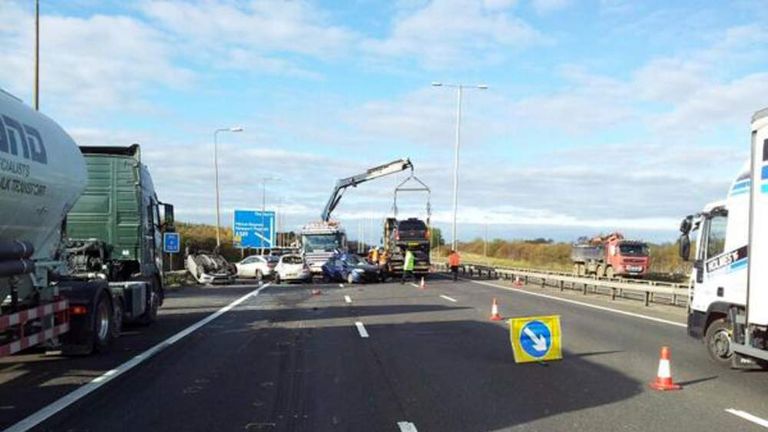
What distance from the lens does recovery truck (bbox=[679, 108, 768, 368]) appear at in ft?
31.1

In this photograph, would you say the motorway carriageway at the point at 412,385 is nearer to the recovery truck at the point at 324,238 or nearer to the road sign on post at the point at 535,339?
the road sign on post at the point at 535,339

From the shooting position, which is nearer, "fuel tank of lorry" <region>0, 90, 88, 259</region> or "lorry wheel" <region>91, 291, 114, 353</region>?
"fuel tank of lorry" <region>0, 90, 88, 259</region>

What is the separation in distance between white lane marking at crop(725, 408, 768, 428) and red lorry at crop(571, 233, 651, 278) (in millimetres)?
40566

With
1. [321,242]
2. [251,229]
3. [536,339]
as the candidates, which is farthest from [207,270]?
[536,339]

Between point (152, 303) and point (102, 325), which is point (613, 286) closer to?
point (152, 303)

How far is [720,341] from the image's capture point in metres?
11.2

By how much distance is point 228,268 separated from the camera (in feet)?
143

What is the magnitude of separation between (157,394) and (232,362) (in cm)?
269

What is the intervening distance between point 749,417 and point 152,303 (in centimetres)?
1301

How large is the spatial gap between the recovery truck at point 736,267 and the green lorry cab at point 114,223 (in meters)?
10.5

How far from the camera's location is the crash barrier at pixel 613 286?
79.1ft

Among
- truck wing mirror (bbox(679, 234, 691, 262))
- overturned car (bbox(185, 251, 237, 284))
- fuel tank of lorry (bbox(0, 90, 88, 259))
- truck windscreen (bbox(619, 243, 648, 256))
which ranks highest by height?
fuel tank of lorry (bbox(0, 90, 88, 259))

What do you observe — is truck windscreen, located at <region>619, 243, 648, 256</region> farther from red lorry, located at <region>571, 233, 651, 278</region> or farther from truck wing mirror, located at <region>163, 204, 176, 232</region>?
truck wing mirror, located at <region>163, 204, 176, 232</region>

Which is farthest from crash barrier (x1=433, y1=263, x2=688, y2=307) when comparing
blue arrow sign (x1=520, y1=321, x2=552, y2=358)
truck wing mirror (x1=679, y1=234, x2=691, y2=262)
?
blue arrow sign (x1=520, y1=321, x2=552, y2=358)
